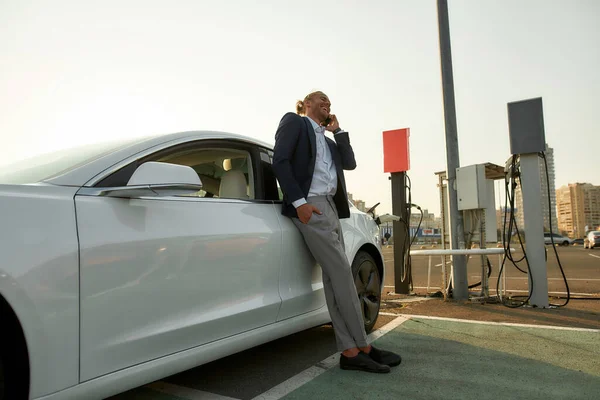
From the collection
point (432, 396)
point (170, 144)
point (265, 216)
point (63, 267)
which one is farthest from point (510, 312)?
point (63, 267)

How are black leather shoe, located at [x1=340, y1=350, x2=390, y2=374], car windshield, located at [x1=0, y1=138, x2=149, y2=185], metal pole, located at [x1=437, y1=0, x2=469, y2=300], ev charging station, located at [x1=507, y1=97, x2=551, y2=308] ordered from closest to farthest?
car windshield, located at [x1=0, y1=138, x2=149, y2=185], black leather shoe, located at [x1=340, y1=350, x2=390, y2=374], ev charging station, located at [x1=507, y1=97, x2=551, y2=308], metal pole, located at [x1=437, y1=0, x2=469, y2=300]

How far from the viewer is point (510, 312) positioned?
5.05 metres

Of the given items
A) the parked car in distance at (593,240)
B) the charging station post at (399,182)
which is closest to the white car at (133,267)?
the charging station post at (399,182)

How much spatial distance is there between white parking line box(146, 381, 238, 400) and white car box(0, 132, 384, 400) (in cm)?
28

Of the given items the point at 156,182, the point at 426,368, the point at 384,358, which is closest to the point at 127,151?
the point at 156,182

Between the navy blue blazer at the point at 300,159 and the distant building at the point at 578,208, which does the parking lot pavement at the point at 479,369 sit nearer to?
the navy blue blazer at the point at 300,159

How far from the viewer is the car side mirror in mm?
2031

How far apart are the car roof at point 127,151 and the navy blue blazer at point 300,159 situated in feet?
1.00

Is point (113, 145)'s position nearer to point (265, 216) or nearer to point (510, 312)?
point (265, 216)

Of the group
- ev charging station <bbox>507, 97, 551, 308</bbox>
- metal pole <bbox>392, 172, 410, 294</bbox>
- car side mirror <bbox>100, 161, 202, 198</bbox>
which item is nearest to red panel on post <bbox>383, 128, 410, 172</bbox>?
metal pole <bbox>392, 172, 410, 294</bbox>

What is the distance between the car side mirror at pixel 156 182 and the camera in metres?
2.03

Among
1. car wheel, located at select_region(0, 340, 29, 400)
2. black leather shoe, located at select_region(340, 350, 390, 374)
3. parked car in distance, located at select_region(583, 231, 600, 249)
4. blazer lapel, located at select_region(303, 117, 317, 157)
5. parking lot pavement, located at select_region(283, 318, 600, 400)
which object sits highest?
blazer lapel, located at select_region(303, 117, 317, 157)

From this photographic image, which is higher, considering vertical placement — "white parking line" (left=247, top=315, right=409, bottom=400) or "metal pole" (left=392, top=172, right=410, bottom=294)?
"metal pole" (left=392, top=172, right=410, bottom=294)

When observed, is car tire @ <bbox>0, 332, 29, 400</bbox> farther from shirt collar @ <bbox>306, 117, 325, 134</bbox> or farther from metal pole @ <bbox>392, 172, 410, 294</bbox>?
metal pole @ <bbox>392, 172, 410, 294</bbox>
